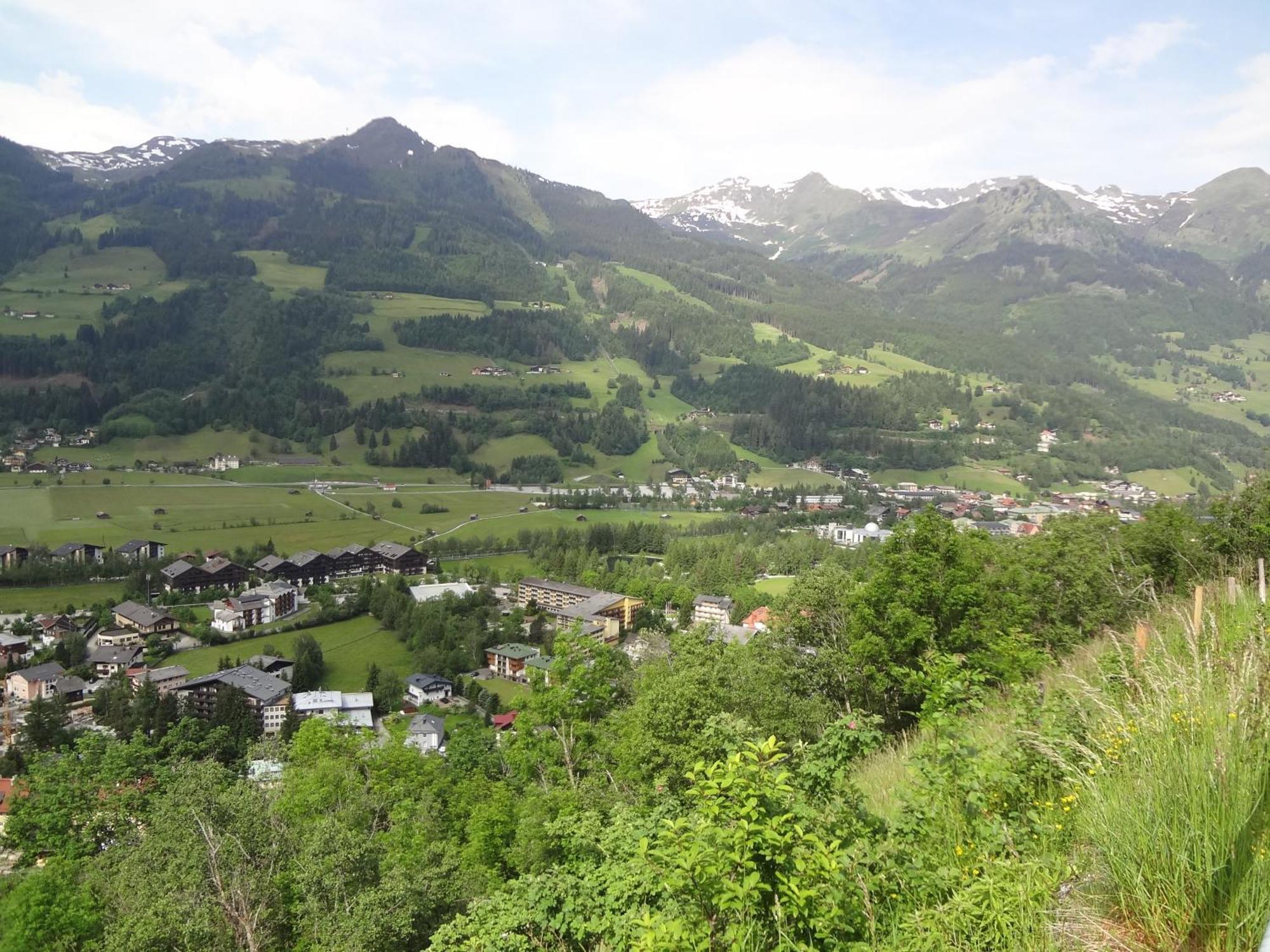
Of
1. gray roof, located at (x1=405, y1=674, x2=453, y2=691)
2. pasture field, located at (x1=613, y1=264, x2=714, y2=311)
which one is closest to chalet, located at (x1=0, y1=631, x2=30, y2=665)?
gray roof, located at (x1=405, y1=674, x2=453, y2=691)

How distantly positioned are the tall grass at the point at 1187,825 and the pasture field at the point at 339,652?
38909 mm

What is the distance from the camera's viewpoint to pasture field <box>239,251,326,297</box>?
128 m

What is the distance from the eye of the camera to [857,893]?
366 centimetres

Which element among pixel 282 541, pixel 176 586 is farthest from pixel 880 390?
pixel 176 586

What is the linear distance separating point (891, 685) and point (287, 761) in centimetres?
1746

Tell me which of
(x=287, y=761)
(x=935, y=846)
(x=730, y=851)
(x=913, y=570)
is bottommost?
(x=287, y=761)

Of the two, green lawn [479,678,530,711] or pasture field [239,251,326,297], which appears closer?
green lawn [479,678,530,711]

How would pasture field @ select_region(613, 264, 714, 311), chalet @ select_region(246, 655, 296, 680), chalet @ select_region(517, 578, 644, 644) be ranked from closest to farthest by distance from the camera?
chalet @ select_region(246, 655, 296, 680) < chalet @ select_region(517, 578, 644, 644) < pasture field @ select_region(613, 264, 714, 311)

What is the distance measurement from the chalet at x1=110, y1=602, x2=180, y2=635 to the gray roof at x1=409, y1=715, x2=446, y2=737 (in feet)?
63.3

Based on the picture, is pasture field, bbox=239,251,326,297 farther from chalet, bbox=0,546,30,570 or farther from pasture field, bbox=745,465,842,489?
pasture field, bbox=745,465,842,489

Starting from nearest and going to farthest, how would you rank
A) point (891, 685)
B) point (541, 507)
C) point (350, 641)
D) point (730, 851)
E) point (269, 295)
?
point (730, 851) < point (891, 685) < point (350, 641) < point (541, 507) < point (269, 295)

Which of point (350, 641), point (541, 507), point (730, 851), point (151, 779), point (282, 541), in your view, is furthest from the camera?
point (541, 507)

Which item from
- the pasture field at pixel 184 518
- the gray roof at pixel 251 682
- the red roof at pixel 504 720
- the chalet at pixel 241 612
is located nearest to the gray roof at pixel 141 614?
the chalet at pixel 241 612

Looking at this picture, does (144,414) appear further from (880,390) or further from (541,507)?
(880,390)
